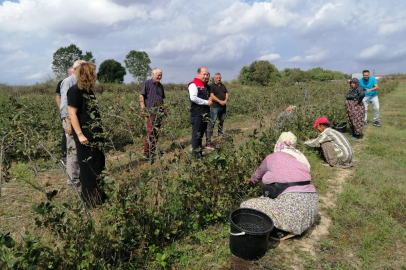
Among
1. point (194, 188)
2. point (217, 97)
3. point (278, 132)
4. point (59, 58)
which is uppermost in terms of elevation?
point (59, 58)

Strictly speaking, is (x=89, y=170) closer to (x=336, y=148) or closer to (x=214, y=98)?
(x=214, y=98)

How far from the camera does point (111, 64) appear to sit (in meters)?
49.4

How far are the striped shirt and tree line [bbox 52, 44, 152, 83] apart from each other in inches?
1535

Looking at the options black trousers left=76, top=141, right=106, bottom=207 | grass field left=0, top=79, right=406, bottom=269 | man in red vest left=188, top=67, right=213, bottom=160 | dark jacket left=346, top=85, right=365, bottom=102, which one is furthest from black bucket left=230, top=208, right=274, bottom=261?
dark jacket left=346, top=85, right=365, bottom=102

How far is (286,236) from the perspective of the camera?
265cm

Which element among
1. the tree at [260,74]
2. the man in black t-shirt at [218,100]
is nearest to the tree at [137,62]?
the tree at [260,74]

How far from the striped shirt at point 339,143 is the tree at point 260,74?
28.2 m

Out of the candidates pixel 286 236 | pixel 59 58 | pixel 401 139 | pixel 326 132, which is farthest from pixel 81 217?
pixel 59 58

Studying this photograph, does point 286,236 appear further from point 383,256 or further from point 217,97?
point 217,97

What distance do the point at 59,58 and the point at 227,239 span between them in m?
50.3

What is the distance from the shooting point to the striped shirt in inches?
175

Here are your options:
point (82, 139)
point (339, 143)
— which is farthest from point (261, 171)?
point (339, 143)

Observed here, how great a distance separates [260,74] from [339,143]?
29711mm

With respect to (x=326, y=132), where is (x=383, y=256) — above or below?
below
